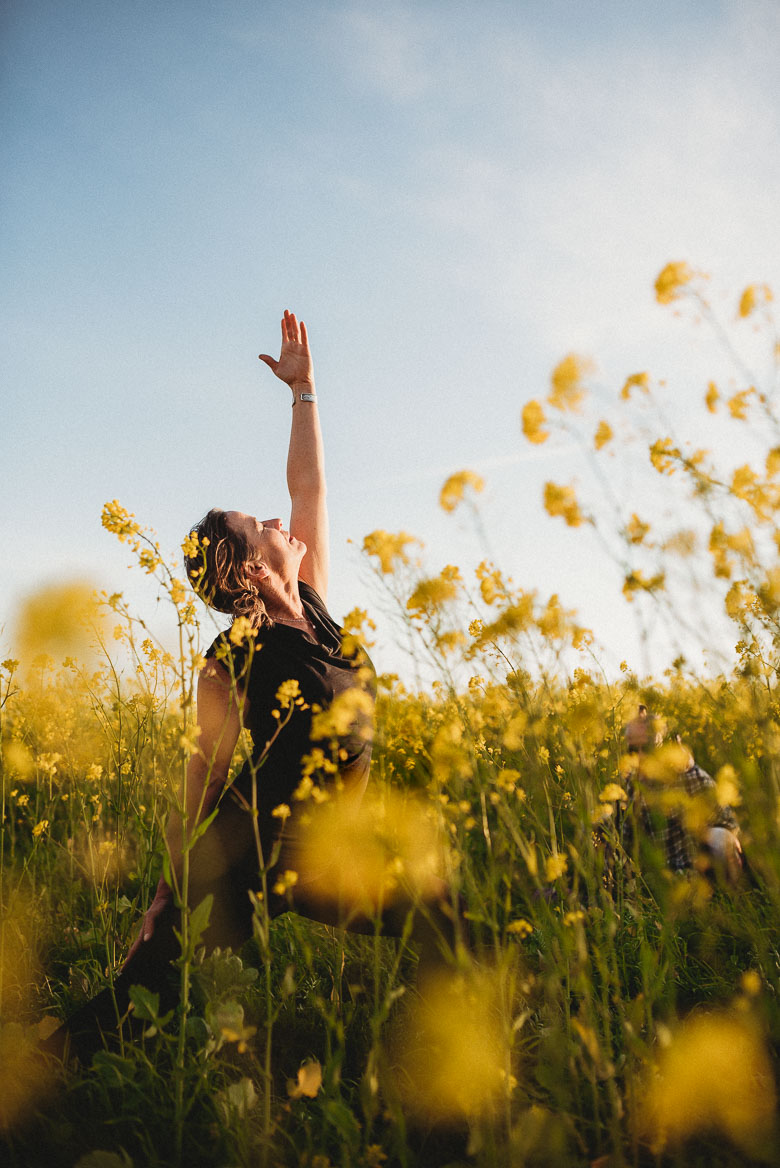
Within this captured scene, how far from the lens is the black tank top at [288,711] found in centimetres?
182

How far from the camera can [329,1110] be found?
49.3 inches

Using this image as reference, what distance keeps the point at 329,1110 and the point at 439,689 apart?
924mm

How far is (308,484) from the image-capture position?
2.61 metres

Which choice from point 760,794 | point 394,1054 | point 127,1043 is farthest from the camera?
point 394,1054

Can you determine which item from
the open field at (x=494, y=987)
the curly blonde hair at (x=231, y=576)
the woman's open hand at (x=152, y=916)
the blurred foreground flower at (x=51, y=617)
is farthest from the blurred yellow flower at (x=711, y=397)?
the blurred foreground flower at (x=51, y=617)

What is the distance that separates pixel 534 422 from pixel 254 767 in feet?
3.74

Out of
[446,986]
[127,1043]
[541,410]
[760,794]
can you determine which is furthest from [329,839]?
[541,410]

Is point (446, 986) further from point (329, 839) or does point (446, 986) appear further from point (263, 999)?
point (263, 999)

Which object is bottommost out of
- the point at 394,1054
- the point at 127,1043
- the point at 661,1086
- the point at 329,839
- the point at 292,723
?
the point at 394,1054

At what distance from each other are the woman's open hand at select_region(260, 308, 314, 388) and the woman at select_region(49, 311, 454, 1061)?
33.8 inches

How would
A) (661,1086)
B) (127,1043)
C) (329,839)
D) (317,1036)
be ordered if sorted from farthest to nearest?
1. (317,1036)
2. (329,839)
3. (127,1043)
4. (661,1086)

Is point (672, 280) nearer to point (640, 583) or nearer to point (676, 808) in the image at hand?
point (640, 583)

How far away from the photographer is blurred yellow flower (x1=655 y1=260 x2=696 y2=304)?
173 cm

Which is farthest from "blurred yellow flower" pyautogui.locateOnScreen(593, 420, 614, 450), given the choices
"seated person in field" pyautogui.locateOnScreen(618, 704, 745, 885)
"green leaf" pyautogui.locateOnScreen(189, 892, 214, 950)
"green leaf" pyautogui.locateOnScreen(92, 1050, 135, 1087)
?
"green leaf" pyautogui.locateOnScreen(92, 1050, 135, 1087)
